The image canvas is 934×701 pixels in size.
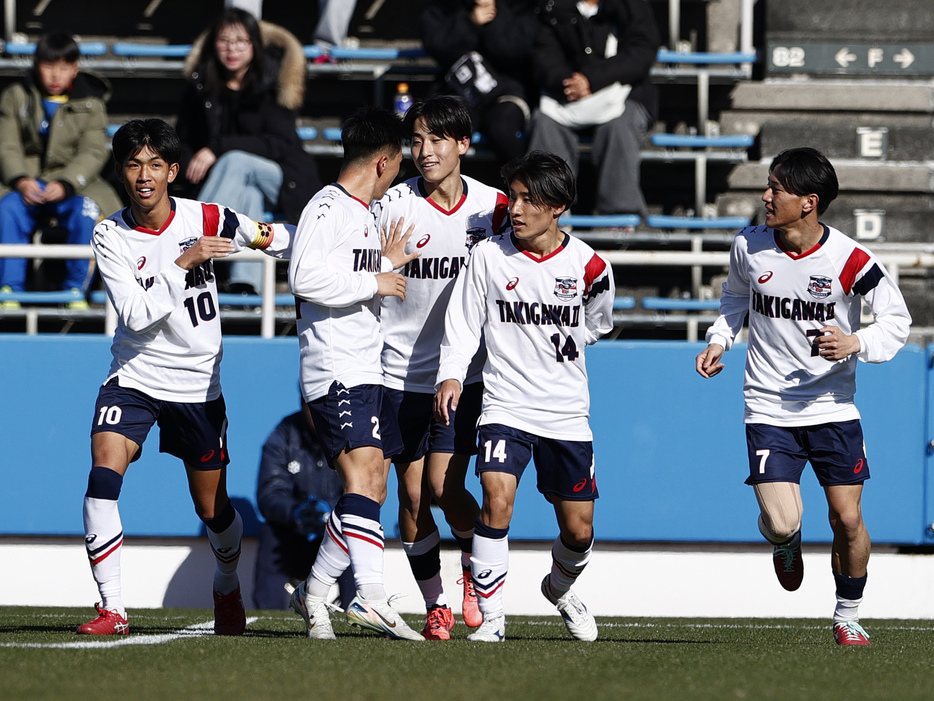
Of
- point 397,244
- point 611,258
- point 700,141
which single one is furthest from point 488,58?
point 397,244

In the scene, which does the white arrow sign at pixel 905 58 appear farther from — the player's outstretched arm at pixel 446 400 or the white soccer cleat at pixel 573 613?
the player's outstretched arm at pixel 446 400

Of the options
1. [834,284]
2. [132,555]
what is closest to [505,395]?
[834,284]

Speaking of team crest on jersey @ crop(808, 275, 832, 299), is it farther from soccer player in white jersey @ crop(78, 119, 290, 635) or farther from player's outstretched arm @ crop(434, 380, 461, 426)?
soccer player in white jersey @ crop(78, 119, 290, 635)

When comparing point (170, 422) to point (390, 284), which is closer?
point (390, 284)

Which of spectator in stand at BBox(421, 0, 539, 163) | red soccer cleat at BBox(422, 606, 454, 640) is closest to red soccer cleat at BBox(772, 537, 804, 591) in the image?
red soccer cleat at BBox(422, 606, 454, 640)

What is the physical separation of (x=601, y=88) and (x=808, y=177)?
4657 mm

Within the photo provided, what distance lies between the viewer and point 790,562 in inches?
218

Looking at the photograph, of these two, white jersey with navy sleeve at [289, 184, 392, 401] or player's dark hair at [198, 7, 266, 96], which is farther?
player's dark hair at [198, 7, 266, 96]

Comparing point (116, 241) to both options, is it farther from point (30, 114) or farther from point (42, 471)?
point (30, 114)

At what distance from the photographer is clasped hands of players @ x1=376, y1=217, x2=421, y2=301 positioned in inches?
196

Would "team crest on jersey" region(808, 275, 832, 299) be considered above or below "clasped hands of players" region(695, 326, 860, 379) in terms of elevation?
above

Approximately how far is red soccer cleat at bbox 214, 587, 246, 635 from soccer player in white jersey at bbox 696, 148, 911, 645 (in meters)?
2.30

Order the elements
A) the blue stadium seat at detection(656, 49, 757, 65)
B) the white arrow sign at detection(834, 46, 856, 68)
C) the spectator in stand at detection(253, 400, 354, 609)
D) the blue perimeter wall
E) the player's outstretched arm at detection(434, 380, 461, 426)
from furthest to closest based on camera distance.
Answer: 1. the white arrow sign at detection(834, 46, 856, 68)
2. the blue stadium seat at detection(656, 49, 757, 65)
3. the blue perimeter wall
4. the spectator in stand at detection(253, 400, 354, 609)
5. the player's outstretched arm at detection(434, 380, 461, 426)

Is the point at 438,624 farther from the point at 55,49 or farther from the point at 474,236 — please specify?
the point at 55,49
